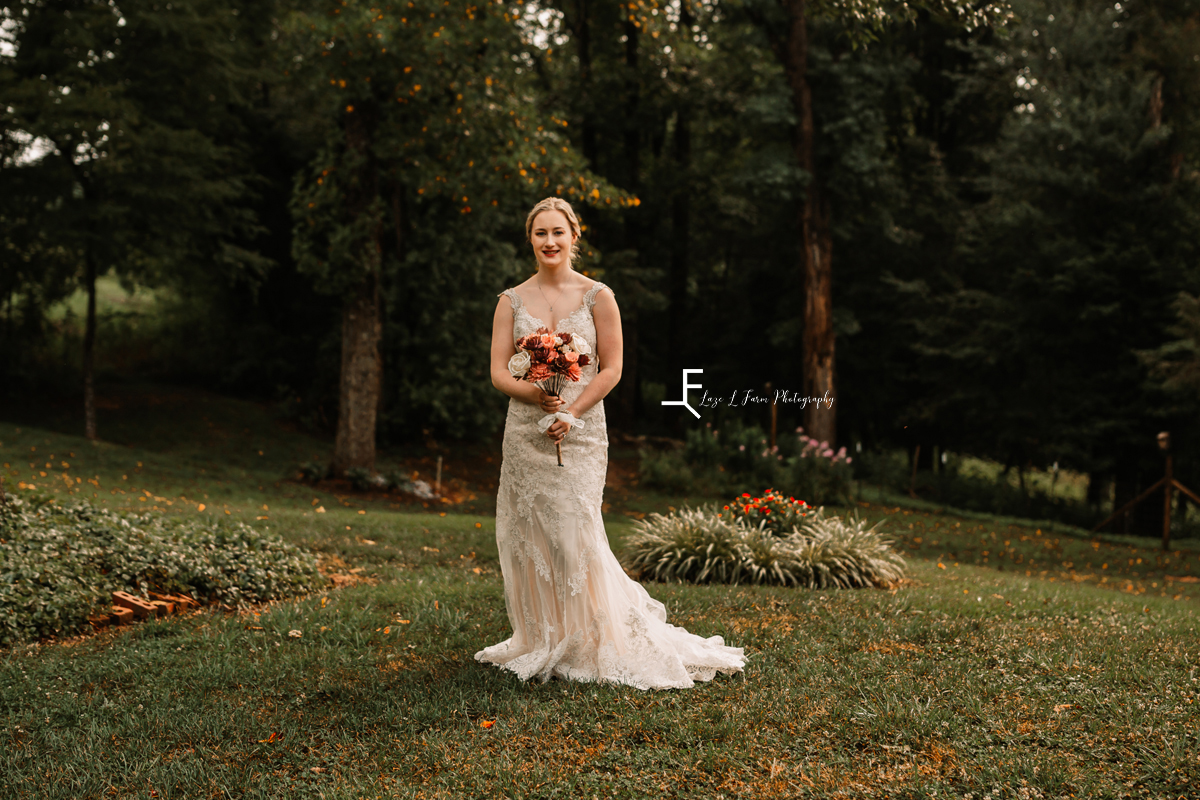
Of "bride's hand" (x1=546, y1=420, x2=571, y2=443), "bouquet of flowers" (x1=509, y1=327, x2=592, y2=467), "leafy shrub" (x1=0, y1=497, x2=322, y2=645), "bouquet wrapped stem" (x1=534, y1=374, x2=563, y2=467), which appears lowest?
"leafy shrub" (x1=0, y1=497, x2=322, y2=645)

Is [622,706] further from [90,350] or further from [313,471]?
[90,350]

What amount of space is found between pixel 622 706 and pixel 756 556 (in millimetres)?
3892

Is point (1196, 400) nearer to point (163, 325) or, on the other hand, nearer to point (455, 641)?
point (455, 641)

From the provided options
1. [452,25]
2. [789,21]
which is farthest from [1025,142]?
[452,25]

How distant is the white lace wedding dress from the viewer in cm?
465

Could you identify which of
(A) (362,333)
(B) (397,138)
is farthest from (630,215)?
(A) (362,333)

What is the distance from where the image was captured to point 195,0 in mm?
16250

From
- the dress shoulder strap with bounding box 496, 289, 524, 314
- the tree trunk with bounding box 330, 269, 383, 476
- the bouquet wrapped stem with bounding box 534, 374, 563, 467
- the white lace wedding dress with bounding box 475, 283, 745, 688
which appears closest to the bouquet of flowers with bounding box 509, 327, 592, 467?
the bouquet wrapped stem with bounding box 534, 374, 563, 467

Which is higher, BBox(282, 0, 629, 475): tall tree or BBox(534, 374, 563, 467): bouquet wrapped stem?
BBox(282, 0, 629, 475): tall tree

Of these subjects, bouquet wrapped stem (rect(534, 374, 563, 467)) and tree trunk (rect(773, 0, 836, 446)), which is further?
tree trunk (rect(773, 0, 836, 446))

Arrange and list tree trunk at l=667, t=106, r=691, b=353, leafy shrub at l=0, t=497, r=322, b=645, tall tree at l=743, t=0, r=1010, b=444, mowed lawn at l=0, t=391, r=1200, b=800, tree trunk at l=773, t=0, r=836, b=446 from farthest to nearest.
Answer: tree trunk at l=667, t=106, r=691, b=353, tree trunk at l=773, t=0, r=836, b=446, tall tree at l=743, t=0, r=1010, b=444, leafy shrub at l=0, t=497, r=322, b=645, mowed lawn at l=0, t=391, r=1200, b=800

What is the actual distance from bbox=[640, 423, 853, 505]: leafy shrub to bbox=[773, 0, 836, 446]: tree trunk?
57.9 inches

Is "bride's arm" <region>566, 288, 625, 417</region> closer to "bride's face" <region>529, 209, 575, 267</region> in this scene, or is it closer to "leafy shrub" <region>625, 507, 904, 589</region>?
"bride's face" <region>529, 209, 575, 267</region>

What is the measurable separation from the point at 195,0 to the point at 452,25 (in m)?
6.86
